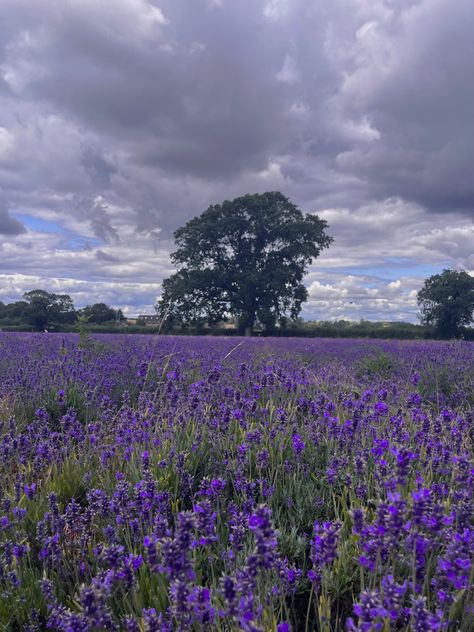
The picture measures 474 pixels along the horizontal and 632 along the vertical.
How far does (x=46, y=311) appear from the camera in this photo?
32375 mm

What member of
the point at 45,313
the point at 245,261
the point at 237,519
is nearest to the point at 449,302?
the point at 245,261

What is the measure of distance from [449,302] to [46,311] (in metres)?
28.3

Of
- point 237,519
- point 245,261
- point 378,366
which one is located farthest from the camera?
point 245,261

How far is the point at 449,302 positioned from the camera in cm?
3497

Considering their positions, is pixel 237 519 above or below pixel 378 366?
Answer: below

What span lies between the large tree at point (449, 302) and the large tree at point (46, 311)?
999 inches

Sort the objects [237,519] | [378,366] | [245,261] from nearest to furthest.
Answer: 1. [237,519]
2. [378,366]
3. [245,261]

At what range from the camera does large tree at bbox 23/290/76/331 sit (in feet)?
105

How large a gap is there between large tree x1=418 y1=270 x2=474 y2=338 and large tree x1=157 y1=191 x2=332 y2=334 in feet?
32.3

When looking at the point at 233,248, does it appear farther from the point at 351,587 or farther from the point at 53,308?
the point at 351,587

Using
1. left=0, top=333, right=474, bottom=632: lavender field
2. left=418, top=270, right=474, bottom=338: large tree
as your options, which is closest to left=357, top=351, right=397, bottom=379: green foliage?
left=0, top=333, right=474, bottom=632: lavender field

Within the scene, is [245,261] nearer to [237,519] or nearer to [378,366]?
[378,366]

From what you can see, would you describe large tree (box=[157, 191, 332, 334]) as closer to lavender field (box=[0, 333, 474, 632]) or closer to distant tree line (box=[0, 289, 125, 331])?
distant tree line (box=[0, 289, 125, 331])

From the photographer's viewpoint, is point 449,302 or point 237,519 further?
point 449,302
